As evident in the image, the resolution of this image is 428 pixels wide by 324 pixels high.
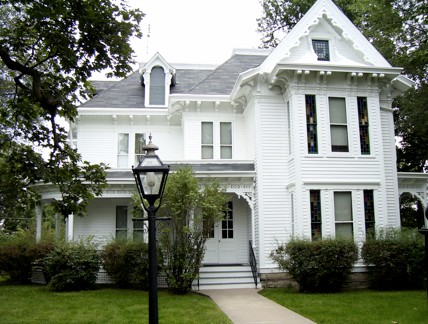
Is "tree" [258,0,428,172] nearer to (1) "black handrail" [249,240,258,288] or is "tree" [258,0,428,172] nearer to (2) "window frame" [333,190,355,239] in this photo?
(2) "window frame" [333,190,355,239]

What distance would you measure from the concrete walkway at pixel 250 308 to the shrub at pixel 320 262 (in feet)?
4.85

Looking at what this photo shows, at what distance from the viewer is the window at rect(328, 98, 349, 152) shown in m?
16.3

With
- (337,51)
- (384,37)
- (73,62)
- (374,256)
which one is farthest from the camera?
(384,37)

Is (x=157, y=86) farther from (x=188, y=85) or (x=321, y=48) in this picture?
(x=321, y=48)

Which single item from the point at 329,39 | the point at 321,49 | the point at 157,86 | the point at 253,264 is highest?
the point at 329,39

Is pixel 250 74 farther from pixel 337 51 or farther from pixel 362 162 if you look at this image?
pixel 362 162

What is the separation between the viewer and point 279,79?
53.8 ft

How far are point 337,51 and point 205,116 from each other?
5.85 metres

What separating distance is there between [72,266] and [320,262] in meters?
7.98

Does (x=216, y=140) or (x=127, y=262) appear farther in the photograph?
(x=216, y=140)

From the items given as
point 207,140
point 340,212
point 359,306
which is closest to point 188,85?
point 207,140

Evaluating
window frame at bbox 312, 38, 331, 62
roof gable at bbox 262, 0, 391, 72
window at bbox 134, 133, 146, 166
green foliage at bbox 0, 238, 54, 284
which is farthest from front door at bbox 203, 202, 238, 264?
window frame at bbox 312, 38, 331, 62

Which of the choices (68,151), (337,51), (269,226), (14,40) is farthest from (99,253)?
(337,51)

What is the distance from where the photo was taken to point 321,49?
56.4 ft
